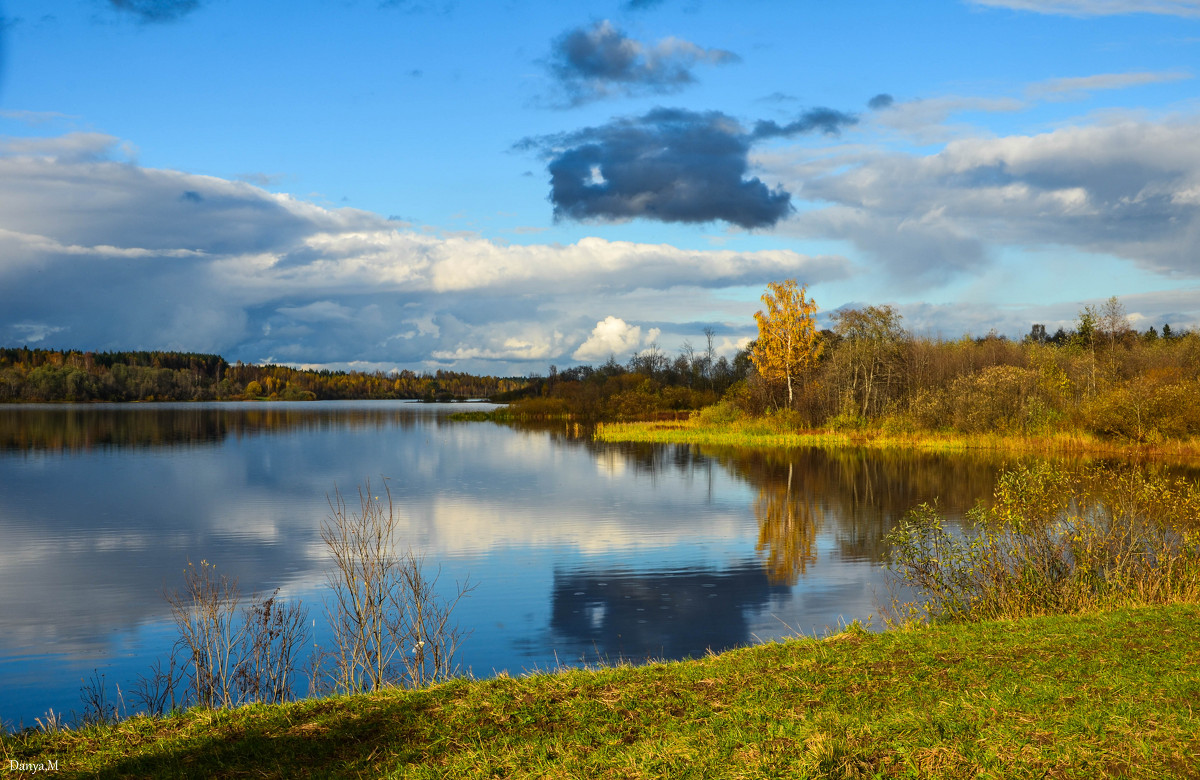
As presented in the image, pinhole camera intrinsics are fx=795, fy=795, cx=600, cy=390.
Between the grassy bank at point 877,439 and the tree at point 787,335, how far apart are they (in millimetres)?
4372

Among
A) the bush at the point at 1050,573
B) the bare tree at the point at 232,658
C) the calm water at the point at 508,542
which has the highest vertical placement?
the bush at the point at 1050,573

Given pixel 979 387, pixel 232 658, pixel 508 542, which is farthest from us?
pixel 979 387

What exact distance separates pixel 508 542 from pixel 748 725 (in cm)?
1411

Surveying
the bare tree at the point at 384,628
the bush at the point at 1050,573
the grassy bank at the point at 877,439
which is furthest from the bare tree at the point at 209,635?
the grassy bank at the point at 877,439

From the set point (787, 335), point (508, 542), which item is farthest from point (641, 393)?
point (508, 542)

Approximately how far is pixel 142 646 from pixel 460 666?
490 cm

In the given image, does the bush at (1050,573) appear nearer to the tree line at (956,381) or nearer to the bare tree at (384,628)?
the bare tree at (384,628)

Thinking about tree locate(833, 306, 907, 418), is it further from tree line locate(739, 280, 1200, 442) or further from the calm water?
the calm water

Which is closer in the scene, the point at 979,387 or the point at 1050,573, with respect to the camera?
the point at 1050,573

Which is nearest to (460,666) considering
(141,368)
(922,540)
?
(922,540)

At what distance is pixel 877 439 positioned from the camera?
152 ft

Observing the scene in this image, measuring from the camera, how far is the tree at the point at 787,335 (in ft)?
180

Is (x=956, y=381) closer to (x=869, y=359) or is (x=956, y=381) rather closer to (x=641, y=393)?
(x=869, y=359)

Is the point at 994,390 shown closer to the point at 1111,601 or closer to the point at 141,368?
the point at 1111,601
